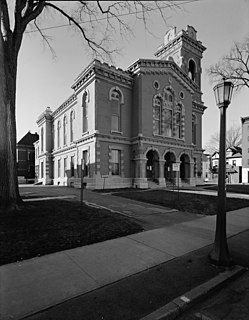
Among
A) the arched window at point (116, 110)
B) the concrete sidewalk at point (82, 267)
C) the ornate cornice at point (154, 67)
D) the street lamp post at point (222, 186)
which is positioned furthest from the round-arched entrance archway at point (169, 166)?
the street lamp post at point (222, 186)

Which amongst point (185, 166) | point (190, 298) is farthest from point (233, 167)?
point (190, 298)

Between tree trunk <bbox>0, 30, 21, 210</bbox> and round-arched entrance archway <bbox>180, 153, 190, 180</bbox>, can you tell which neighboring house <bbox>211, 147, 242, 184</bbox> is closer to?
round-arched entrance archway <bbox>180, 153, 190, 180</bbox>

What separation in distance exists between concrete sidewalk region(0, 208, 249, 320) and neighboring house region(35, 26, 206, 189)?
482 inches

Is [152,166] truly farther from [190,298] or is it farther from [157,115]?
[190,298]

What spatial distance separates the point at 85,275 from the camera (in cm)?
361

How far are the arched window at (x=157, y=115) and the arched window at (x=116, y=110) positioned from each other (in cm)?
408

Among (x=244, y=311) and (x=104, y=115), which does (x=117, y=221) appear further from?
(x=104, y=115)

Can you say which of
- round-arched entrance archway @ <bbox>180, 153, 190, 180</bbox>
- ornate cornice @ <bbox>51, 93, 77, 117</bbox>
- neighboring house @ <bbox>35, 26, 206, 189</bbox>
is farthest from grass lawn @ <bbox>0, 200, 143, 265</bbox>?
round-arched entrance archway @ <bbox>180, 153, 190, 180</bbox>

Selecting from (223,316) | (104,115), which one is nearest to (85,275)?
(223,316)

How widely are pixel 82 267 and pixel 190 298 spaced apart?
2.01 m

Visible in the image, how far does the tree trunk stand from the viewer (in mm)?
7156

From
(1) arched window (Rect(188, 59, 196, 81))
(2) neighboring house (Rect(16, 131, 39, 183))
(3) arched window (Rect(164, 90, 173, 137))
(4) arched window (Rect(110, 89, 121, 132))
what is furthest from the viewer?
(2) neighboring house (Rect(16, 131, 39, 183))

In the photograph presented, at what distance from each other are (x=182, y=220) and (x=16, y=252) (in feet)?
19.2

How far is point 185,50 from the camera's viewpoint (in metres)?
30.1
